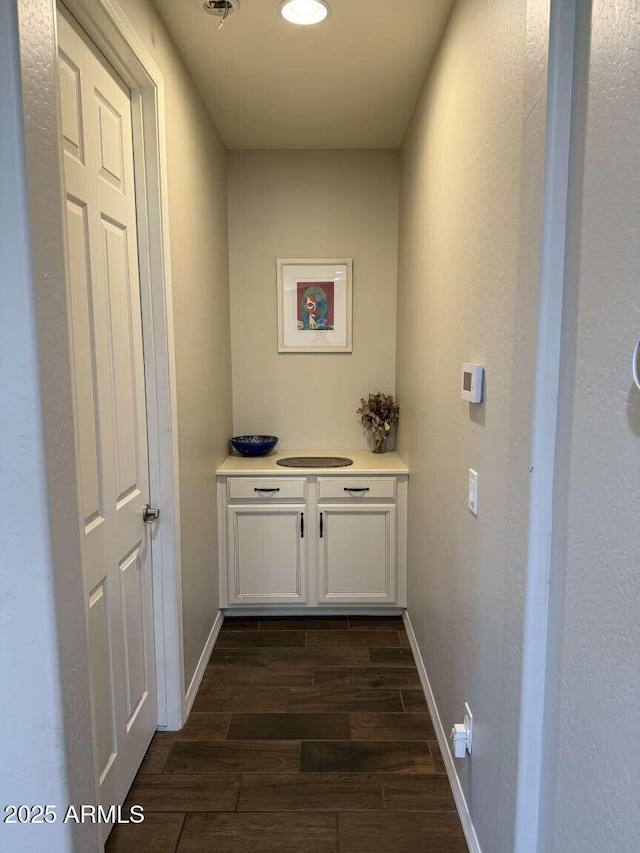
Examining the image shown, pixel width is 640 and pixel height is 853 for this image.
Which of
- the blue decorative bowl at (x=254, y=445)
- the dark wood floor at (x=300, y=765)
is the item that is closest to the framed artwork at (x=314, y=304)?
the blue decorative bowl at (x=254, y=445)

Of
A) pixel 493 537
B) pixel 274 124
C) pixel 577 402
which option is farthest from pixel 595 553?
pixel 274 124

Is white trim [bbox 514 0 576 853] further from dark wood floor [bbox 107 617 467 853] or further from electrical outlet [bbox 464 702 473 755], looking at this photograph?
dark wood floor [bbox 107 617 467 853]

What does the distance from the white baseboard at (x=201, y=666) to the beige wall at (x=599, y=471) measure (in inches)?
59.4

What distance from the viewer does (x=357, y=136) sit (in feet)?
9.46

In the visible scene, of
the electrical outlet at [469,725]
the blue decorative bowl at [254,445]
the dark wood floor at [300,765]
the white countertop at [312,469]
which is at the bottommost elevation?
the dark wood floor at [300,765]

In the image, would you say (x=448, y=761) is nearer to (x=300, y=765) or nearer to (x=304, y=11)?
(x=300, y=765)

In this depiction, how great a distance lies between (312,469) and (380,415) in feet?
1.94

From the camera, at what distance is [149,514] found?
1.86 meters

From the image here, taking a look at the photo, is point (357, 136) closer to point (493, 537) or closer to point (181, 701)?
point (493, 537)

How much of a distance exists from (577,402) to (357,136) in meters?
2.50

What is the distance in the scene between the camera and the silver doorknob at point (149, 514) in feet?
6.07

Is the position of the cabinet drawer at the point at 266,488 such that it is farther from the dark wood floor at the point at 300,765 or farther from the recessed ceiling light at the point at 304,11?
the recessed ceiling light at the point at 304,11

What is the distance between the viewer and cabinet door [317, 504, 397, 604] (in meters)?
2.81

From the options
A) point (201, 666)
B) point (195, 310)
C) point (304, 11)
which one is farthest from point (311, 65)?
point (201, 666)
